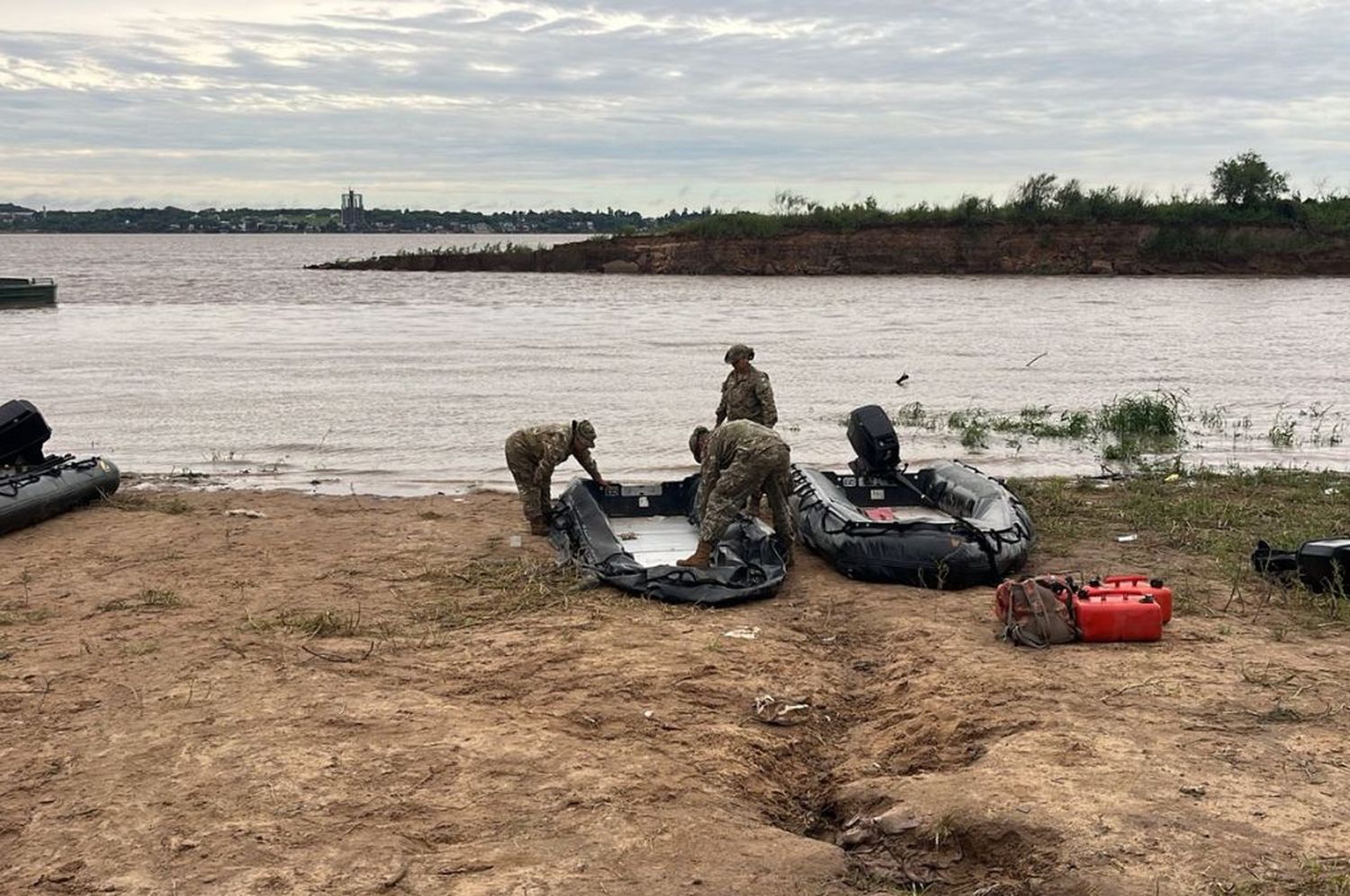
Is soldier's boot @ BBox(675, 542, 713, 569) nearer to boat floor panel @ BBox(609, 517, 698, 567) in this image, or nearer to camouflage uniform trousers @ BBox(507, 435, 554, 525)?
boat floor panel @ BBox(609, 517, 698, 567)

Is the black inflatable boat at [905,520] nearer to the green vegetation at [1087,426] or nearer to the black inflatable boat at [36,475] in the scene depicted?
the green vegetation at [1087,426]

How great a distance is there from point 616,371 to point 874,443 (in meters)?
12.3

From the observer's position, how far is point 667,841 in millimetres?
4582

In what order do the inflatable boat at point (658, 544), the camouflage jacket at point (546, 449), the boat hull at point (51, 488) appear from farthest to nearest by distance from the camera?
1. the boat hull at point (51, 488)
2. the camouflage jacket at point (546, 449)
3. the inflatable boat at point (658, 544)

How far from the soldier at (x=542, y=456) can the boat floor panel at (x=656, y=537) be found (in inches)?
17.2

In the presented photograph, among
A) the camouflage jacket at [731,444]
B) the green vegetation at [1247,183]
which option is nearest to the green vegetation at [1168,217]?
the green vegetation at [1247,183]

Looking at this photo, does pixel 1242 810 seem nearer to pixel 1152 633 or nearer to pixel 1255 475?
pixel 1152 633

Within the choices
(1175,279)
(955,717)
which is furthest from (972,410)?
(1175,279)

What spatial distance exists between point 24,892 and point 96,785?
0.80m

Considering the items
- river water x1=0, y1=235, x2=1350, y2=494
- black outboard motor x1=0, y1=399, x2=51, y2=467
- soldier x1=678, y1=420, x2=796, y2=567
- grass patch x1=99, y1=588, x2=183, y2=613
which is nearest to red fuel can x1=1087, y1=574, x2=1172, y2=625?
soldier x1=678, y1=420, x2=796, y2=567

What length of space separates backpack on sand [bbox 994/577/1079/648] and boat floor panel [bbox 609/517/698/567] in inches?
98.3

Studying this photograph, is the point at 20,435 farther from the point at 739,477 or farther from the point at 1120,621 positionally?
the point at 1120,621

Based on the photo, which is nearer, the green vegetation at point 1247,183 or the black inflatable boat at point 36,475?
the black inflatable boat at point 36,475

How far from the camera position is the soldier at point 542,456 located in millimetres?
9469
